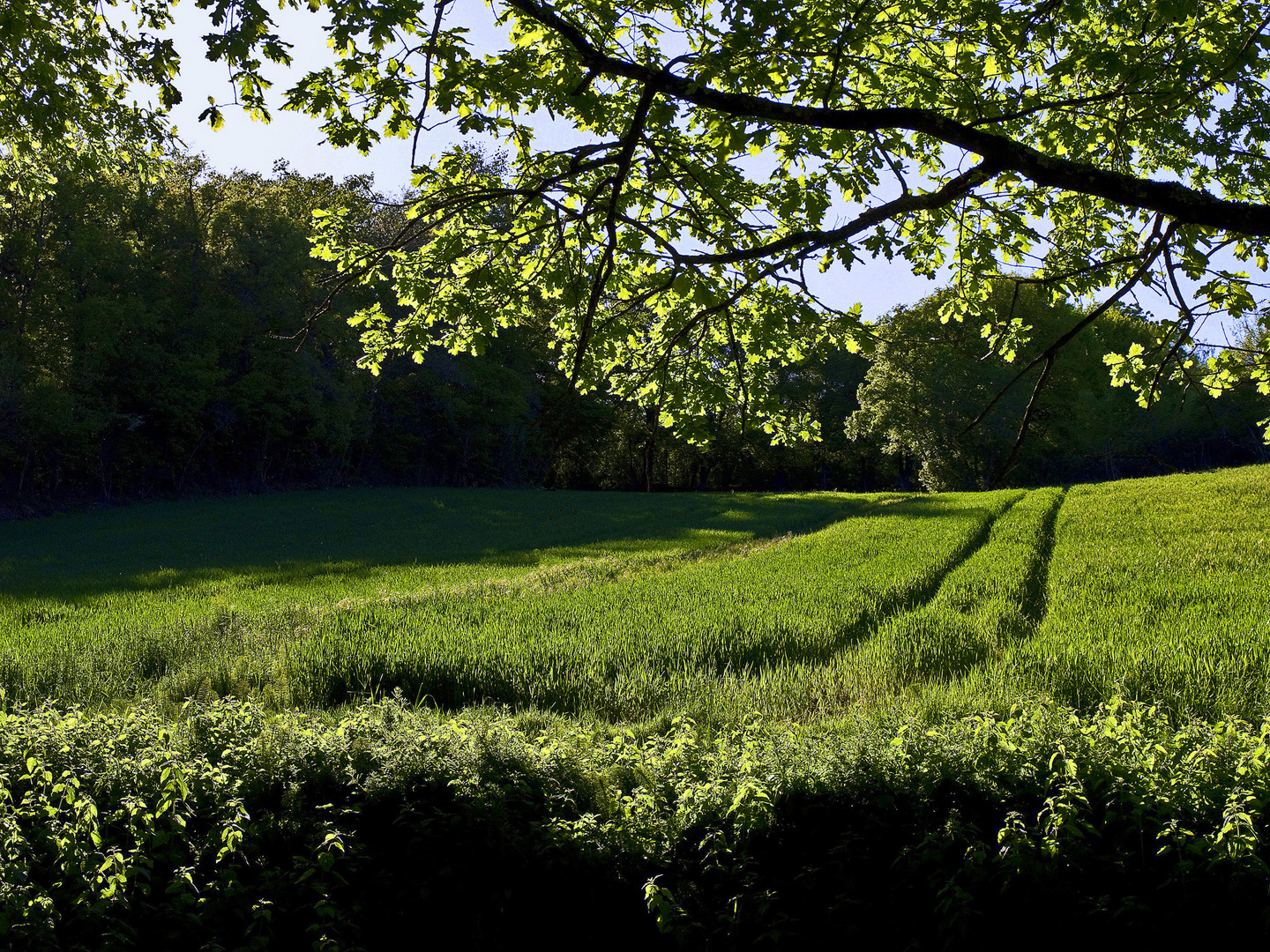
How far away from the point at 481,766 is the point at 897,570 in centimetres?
1028

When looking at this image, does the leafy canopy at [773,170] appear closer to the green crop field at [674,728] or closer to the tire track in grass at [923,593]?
the green crop field at [674,728]

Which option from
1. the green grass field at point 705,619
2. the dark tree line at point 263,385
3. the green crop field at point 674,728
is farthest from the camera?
the dark tree line at point 263,385

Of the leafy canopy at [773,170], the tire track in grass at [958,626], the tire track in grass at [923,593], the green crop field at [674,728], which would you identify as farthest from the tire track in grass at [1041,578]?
the leafy canopy at [773,170]

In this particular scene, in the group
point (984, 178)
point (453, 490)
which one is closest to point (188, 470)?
point (453, 490)

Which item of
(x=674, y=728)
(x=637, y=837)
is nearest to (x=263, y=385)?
(x=674, y=728)

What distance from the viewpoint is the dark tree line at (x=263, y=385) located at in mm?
31828

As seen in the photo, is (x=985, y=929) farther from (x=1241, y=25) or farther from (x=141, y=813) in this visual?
(x=1241, y=25)

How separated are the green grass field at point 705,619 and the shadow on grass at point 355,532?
0.83 ft

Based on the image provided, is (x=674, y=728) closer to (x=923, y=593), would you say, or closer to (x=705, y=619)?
(x=705, y=619)

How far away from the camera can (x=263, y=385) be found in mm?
38531

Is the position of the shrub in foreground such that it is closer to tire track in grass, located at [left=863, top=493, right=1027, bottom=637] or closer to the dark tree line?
tire track in grass, located at [left=863, top=493, right=1027, bottom=637]

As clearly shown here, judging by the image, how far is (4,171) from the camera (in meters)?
11.6

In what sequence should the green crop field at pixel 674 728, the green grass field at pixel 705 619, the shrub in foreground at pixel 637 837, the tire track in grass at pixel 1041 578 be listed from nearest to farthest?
1. the shrub in foreground at pixel 637 837
2. the green crop field at pixel 674 728
3. the green grass field at pixel 705 619
4. the tire track in grass at pixel 1041 578

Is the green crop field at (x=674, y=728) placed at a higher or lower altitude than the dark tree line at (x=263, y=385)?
lower
